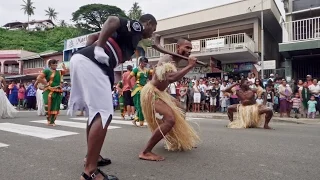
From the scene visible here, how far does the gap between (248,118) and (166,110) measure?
417 centimetres

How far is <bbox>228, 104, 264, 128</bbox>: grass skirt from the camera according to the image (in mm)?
7586

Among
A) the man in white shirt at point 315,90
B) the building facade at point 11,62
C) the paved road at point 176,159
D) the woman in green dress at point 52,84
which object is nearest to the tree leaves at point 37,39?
the building facade at point 11,62

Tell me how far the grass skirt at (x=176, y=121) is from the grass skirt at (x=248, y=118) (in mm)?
3560

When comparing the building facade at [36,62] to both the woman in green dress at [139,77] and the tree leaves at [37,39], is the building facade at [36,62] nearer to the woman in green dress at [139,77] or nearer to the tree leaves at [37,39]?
the tree leaves at [37,39]

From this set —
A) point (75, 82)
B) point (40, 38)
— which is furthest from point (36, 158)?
point (40, 38)

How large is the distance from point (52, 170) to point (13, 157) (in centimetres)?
101

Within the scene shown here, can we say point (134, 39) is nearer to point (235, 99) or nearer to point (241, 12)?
point (235, 99)

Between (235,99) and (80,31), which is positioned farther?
(80,31)

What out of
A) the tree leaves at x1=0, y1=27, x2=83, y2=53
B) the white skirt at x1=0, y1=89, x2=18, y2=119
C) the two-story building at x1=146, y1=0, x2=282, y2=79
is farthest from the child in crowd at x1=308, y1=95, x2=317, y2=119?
the tree leaves at x1=0, y1=27, x2=83, y2=53

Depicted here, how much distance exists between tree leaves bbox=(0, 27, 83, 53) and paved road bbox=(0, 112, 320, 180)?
54.4 meters

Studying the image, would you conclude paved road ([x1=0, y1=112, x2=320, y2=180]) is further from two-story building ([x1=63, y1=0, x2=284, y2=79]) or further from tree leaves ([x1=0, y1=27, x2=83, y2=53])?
tree leaves ([x1=0, y1=27, x2=83, y2=53])

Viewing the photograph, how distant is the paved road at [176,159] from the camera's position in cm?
316

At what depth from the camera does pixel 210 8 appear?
869 inches

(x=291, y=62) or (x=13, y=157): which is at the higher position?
(x=291, y=62)
